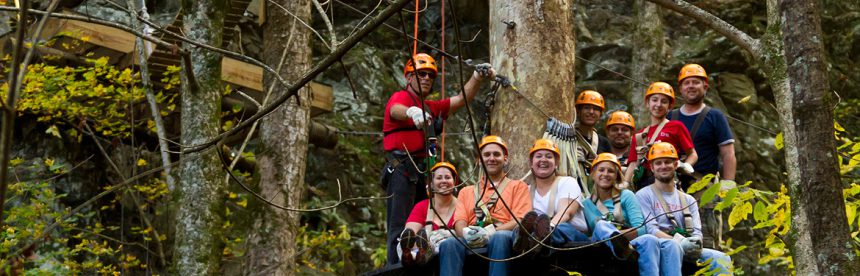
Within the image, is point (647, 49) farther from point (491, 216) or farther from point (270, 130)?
point (491, 216)

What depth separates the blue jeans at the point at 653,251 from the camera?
21.7ft

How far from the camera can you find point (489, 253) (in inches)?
263

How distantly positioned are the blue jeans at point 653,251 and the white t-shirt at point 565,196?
19 cm

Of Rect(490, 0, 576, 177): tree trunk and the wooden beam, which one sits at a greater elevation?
the wooden beam

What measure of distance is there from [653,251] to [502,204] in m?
1.01

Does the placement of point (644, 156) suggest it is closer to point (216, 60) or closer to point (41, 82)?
point (216, 60)

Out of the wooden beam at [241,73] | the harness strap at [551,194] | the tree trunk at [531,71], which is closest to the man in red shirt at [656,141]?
the tree trunk at [531,71]

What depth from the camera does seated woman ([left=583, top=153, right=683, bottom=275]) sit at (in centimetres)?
661

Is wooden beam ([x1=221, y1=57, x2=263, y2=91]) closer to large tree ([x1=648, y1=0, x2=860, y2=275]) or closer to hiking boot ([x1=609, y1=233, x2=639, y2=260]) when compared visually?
hiking boot ([x1=609, y1=233, x2=639, y2=260])

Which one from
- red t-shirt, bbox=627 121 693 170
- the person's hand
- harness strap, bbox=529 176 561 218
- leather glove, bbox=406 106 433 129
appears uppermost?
the person's hand

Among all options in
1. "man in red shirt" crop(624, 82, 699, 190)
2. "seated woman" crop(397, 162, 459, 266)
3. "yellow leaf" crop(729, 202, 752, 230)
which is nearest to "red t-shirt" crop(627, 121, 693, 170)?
"man in red shirt" crop(624, 82, 699, 190)

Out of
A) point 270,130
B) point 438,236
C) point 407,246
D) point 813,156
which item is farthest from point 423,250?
point 270,130

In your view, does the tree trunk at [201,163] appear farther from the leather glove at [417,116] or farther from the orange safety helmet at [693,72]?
the orange safety helmet at [693,72]

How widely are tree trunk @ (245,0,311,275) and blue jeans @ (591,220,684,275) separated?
473 centimetres
